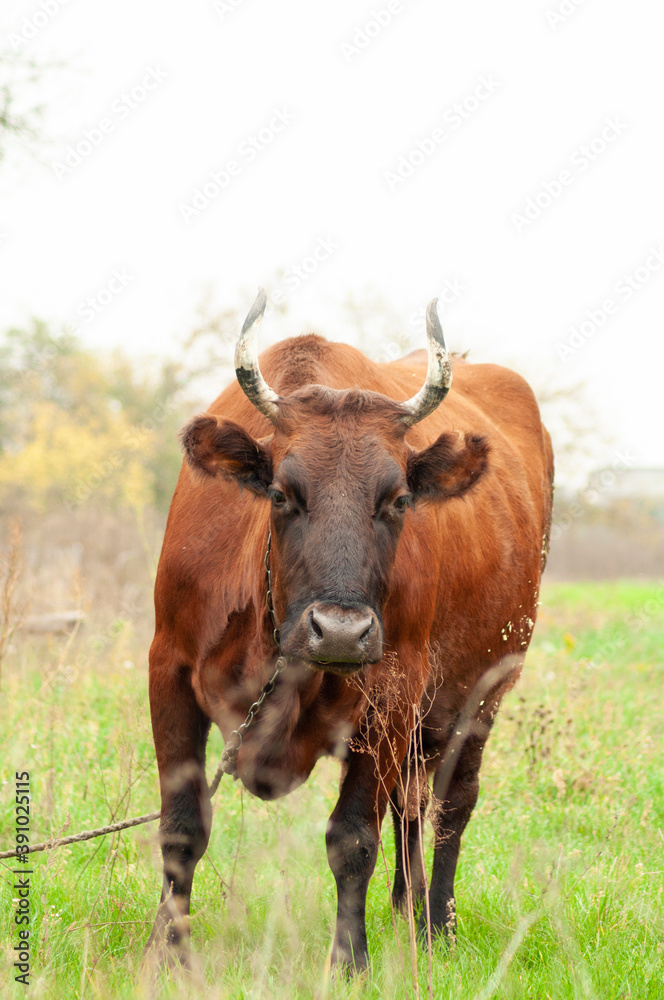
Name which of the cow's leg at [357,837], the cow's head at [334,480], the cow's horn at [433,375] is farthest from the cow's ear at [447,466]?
the cow's leg at [357,837]

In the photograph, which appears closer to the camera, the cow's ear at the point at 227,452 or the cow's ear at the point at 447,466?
the cow's ear at the point at 227,452

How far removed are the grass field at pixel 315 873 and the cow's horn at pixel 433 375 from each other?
157 centimetres

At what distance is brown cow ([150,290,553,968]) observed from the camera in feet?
10.4

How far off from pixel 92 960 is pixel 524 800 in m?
3.09

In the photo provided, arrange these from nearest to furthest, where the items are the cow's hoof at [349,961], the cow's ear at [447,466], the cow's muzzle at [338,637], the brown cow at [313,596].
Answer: the cow's muzzle at [338,637]
the brown cow at [313,596]
the cow's hoof at [349,961]
the cow's ear at [447,466]

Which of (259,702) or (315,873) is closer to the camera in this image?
(259,702)

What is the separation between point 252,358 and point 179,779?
1.70 m

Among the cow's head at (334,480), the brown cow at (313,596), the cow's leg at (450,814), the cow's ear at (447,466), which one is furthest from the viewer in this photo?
the cow's leg at (450,814)

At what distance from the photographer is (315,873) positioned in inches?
163

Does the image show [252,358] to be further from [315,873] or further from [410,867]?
[410,867]

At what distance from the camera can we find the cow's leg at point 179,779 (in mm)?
3652

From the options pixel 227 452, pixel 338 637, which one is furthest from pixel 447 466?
pixel 338 637

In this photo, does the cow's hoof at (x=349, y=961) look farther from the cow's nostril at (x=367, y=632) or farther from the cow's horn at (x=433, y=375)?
the cow's horn at (x=433, y=375)

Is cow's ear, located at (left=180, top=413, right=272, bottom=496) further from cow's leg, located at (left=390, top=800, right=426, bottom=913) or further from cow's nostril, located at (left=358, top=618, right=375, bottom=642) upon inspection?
cow's leg, located at (left=390, top=800, right=426, bottom=913)
